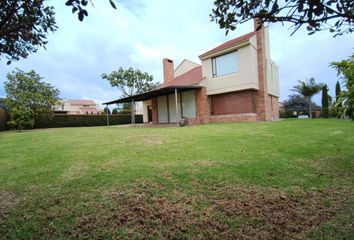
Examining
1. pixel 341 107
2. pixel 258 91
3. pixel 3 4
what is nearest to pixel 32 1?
pixel 3 4

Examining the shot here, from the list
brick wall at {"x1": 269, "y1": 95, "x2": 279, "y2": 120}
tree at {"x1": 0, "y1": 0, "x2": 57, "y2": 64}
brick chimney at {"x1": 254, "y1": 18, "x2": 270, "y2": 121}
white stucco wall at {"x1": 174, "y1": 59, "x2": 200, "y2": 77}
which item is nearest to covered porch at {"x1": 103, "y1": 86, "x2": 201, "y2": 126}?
brick chimney at {"x1": 254, "y1": 18, "x2": 270, "y2": 121}

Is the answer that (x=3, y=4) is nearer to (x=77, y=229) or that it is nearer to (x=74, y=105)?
(x=77, y=229)

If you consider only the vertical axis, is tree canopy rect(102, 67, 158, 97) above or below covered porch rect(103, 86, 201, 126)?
above

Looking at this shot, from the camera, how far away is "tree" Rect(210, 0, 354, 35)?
2.08m

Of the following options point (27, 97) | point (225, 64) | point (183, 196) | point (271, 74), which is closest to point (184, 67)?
point (225, 64)

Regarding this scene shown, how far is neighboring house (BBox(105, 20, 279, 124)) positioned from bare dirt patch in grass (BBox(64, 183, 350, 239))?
41.5 ft

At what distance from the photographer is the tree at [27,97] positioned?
63.4 ft

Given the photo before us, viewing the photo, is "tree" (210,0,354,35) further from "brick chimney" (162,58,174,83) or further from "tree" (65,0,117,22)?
"brick chimney" (162,58,174,83)

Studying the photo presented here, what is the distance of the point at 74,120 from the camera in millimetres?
25375

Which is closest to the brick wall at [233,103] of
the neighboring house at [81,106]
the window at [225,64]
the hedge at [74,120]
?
the window at [225,64]

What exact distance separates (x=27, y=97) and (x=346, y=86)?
23910mm

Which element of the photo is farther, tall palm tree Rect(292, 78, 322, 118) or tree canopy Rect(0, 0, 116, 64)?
tall palm tree Rect(292, 78, 322, 118)

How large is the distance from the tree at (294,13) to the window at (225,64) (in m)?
14.9

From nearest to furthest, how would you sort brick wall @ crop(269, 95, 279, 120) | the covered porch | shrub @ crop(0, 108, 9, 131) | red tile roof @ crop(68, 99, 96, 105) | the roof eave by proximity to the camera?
the roof eave → the covered porch → brick wall @ crop(269, 95, 279, 120) → shrub @ crop(0, 108, 9, 131) → red tile roof @ crop(68, 99, 96, 105)
